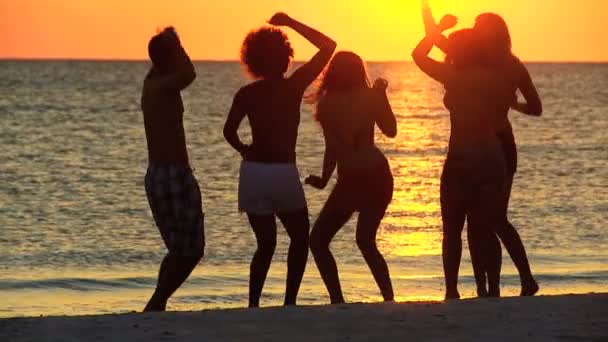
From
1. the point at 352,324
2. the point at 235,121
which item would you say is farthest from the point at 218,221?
the point at 352,324

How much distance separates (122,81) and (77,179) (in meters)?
86.0

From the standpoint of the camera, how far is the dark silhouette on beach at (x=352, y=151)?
9164 mm

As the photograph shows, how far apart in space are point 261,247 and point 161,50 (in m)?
1.30

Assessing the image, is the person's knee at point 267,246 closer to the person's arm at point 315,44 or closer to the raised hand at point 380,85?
the person's arm at point 315,44

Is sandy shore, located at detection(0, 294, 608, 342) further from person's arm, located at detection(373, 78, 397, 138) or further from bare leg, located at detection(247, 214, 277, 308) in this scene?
person's arm, located at detection(373, 78, 397, 138)

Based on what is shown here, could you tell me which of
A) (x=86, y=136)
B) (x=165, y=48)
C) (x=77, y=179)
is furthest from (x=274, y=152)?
(x=86, y=136)

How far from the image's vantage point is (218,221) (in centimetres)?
2236

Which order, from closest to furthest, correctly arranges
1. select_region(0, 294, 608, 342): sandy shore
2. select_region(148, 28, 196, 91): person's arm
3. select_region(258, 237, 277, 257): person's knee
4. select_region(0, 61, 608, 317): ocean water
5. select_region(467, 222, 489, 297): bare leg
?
1. select_region(0, 294, 608, 342): sandy shore
2. select_region(148, 28, 196, 91): person's arm
3. select_region(258, 237, 277, 257): person's knee
4. select_region(467, 222, 489, 297): bare leg
5. select_region(0, 61, 608, 317): ocean water

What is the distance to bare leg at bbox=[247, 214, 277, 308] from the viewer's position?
8.94 m

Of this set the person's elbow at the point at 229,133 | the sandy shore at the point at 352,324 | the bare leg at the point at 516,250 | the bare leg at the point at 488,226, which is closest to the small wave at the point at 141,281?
the bare leg at the point at 516,250

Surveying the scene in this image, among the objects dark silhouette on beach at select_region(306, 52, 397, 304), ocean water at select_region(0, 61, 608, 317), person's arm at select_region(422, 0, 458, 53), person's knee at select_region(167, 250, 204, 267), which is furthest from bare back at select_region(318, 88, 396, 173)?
ocean water at select_region(0, 61, 608, 317)

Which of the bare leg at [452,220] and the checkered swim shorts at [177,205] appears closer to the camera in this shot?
the checkered swim shorts at [177,205]

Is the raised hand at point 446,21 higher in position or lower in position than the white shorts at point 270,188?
higher

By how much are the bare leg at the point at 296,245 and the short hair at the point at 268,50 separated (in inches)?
33.2
